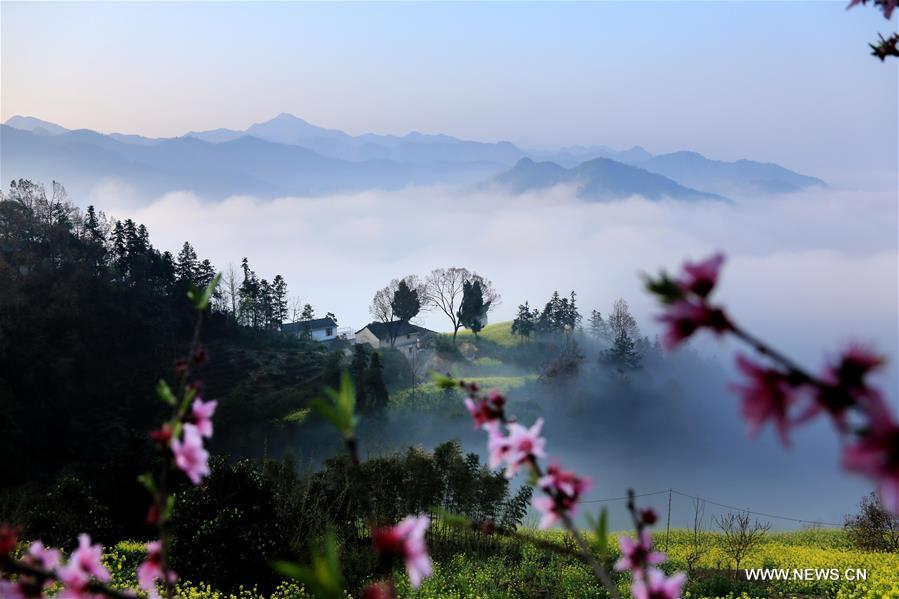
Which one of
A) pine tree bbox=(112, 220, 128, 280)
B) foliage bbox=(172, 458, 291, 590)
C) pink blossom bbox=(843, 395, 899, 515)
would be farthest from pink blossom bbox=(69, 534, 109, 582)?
pine tree bbox=(112, 220, 128, 280)

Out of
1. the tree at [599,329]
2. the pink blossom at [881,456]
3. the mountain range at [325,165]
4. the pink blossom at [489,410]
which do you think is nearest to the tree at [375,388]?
the tree at [599,329]

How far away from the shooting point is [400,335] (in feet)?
105

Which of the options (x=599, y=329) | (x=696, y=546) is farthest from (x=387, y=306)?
(x=696, y=546)

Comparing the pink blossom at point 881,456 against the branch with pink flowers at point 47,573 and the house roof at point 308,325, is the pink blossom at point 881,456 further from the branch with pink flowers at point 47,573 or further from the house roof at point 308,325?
the house roof at point 308,325

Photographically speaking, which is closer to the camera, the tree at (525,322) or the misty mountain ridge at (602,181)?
the tree at (525,322)

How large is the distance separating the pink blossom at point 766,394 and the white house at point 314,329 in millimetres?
29105

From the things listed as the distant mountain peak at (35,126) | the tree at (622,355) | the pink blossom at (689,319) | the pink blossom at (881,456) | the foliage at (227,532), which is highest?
the distant mountain peak at (35,126)

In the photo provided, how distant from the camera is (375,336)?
32500 millimetres

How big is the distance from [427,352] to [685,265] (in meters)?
31.3

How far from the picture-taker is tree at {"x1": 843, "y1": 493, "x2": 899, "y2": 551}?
34.0ft

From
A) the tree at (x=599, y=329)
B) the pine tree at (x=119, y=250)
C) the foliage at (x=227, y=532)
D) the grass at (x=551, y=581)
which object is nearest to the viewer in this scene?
the grass at (x=551, y=581)

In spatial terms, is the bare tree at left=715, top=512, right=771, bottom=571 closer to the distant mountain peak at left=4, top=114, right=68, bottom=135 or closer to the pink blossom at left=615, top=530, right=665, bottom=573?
the pink blossom at left=615, top=530, right=665, bottom=573

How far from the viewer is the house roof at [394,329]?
31891 millimetres

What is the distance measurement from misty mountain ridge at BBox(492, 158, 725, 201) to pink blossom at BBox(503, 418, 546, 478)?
135 meters
